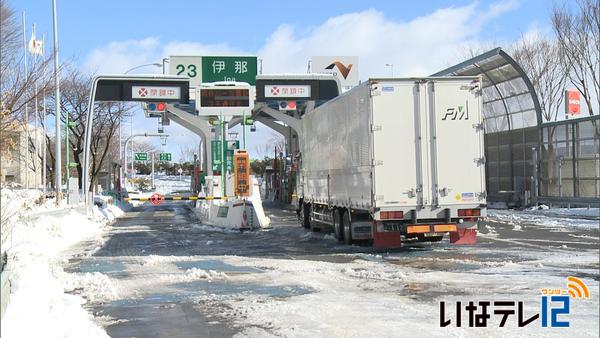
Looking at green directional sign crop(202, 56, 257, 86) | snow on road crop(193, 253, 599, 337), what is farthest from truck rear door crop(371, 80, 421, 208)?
green directional sign crop(202, 56, 257, 86)

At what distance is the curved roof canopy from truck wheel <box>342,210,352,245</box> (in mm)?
12965

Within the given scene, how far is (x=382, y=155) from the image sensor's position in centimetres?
1309

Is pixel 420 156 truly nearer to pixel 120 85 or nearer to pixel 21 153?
pixel 120 85

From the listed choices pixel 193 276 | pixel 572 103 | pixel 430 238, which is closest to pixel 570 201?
pixel 572 103

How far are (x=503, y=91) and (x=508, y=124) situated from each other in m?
1.68

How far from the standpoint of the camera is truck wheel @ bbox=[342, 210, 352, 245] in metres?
14.9

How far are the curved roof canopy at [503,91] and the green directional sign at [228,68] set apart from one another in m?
8.84

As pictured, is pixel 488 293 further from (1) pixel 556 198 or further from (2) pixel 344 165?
(1) pixel 556 198

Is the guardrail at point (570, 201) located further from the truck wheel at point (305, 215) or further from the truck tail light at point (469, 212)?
the truck tail light at point (469, 212)

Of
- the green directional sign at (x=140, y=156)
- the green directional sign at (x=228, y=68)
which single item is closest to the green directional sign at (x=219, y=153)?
the green directional sign at (x=228, y=68)

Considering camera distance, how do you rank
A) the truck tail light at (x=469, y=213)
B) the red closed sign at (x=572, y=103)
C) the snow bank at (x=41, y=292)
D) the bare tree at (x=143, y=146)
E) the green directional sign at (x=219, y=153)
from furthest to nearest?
the bare tree at (x=143, y=146)
the red closed sign at (x=572, y=103)
the green directional sign at (x=219, y=153)
the truck tail light at (x=469, y=213)
the snow bank at (x=41, y=292)

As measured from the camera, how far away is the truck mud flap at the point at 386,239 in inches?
534

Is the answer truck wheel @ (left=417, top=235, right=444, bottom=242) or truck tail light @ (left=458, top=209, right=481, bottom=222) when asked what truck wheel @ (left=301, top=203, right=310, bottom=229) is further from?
truck tail light @ (left=458, top=209, right=481, bottom=222)

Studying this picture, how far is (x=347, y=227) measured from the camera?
15.2 meters
